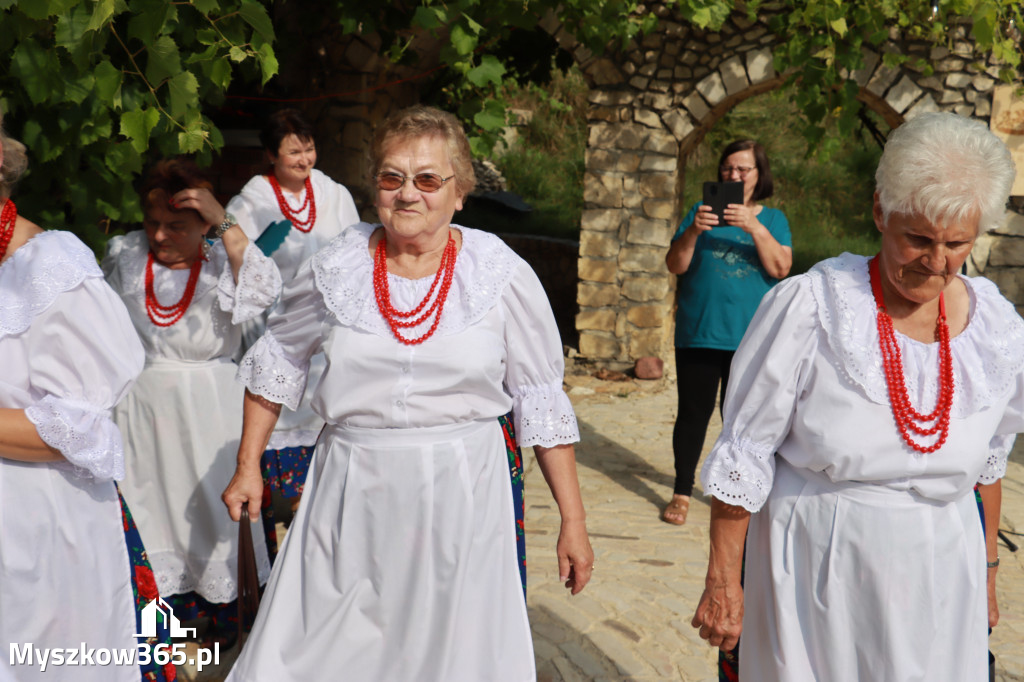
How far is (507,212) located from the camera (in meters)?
16.2

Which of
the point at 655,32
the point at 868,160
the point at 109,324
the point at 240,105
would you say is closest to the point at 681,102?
the point at 655,32

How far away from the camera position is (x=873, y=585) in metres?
1.93

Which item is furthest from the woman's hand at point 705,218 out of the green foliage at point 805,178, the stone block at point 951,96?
the green foliage at point 805,178

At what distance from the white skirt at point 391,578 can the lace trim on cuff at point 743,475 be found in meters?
0.55

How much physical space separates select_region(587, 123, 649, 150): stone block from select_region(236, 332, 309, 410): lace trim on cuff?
6138mm

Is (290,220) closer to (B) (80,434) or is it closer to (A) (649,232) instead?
(B) (80,434)

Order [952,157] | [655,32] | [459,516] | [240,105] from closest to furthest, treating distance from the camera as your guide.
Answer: [952,157] → [459,516] → [240,105] → [655,32]

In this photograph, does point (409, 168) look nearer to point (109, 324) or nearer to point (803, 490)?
point (109, 324)

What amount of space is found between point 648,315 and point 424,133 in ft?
20.1

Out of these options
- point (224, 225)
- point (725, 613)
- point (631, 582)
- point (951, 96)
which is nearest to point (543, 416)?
point (725, 613)

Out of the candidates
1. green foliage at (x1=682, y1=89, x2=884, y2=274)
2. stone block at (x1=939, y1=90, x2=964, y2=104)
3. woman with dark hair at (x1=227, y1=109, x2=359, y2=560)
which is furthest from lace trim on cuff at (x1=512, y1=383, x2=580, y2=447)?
green foliage at (x1=682, y1=89, x2=884, y2=274)

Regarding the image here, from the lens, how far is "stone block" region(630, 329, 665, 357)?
326 inches

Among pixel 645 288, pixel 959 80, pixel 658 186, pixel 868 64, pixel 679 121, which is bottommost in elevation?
pixel 645 288

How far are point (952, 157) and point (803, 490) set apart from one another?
71cm
